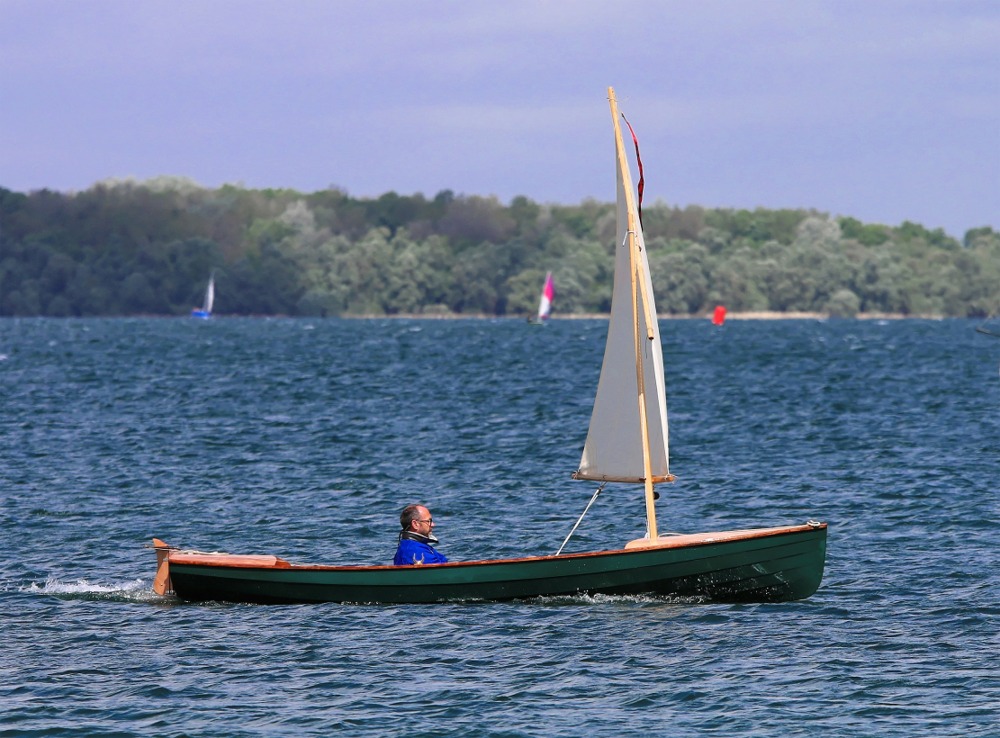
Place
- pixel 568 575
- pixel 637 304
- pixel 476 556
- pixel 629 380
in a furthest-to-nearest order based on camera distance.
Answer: pixel 476 556 < pixel 629 380 < pixel 637 304 < pixel 568 575

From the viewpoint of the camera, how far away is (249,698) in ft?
62.6

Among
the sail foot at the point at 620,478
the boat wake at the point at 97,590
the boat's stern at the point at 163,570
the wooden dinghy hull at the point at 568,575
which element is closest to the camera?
the wooden dinghy hull at the point at 568,575

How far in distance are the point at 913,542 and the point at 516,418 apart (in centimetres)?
3168

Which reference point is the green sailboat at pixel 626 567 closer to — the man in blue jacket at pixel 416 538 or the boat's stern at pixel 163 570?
the boat's stern at pixel 163 570

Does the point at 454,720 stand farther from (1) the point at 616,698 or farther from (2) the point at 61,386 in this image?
(2) the point at 61,386

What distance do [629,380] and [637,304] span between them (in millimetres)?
1478

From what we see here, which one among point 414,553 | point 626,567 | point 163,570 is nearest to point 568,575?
point 626,567

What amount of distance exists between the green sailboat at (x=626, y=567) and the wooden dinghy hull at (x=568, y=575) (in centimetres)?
2

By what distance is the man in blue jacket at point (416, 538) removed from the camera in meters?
24.3

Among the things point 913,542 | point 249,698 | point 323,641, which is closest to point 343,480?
point 913,542

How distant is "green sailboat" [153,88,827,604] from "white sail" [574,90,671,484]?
2 centimetres

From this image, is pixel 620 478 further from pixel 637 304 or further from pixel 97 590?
pixel 97 590

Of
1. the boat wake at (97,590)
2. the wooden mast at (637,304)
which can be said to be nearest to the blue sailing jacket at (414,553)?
the wooden mast at (637,304)

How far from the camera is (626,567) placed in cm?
2402
